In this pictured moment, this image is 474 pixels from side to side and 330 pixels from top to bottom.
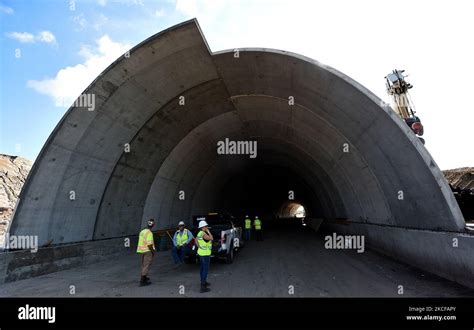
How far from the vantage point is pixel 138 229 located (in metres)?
14.1

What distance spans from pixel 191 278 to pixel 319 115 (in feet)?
25.4

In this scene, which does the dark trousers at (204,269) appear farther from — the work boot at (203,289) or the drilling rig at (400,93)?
the drilling rig at (400,93)

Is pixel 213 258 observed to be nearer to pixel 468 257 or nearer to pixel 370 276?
pixel 370 276

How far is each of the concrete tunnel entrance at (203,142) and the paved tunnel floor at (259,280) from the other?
3.42 ft

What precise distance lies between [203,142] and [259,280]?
923 centimetres

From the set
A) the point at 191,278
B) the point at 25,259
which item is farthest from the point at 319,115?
the point at 25,259

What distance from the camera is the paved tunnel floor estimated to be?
709 centimetres

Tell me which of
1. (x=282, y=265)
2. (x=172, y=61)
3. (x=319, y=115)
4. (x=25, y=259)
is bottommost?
(x=282, y=265)

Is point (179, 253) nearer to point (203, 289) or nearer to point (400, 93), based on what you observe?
point (203, 289)

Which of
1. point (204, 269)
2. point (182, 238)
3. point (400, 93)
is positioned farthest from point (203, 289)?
point (400, 93)

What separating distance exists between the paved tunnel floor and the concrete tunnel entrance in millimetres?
1041

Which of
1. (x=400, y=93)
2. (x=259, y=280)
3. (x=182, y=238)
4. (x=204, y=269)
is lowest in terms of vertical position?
(x=259, y=280)

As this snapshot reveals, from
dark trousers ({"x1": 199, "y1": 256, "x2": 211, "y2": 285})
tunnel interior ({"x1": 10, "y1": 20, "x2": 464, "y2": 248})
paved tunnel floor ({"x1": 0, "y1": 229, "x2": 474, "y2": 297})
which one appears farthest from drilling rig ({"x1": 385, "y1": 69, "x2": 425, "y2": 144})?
dark trousers ({"x1": 199, "y1": 256, "x2": 211, "y2": 285})

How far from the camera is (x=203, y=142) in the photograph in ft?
53.0
